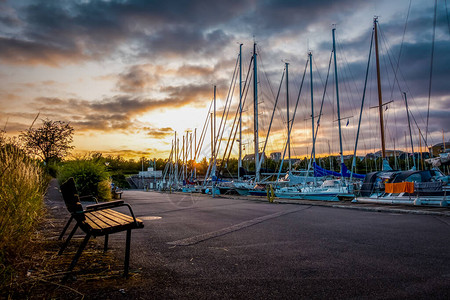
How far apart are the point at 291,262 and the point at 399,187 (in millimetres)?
14043

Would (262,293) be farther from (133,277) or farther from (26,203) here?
(26,203)

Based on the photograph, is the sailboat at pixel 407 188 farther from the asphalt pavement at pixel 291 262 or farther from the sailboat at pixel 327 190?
the asphalt pavement at pixel 291 262

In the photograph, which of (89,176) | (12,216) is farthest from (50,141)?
(12,216)

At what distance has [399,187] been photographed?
1605 centimetres

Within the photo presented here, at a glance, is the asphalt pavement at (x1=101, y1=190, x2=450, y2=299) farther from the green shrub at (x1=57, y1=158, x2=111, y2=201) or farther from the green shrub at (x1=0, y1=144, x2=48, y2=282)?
the green shrub at (x1=57, y1=158, x2=111, y2=201)

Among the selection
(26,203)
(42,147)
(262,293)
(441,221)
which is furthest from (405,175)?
(42,147)

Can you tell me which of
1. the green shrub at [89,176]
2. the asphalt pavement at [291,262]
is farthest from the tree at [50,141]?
the asphalt pavement at [291,262]

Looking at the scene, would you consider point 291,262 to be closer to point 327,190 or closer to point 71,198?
point 71,198

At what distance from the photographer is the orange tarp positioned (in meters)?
15.6

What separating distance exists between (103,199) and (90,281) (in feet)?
49.9

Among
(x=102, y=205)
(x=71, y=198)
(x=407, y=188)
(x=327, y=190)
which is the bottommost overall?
(x=327, y=190)

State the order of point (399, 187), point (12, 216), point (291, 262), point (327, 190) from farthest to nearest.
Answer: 1. point (327, 190)
2. point (399, 187)
3. point (291, 262)
4. point (12, 216)

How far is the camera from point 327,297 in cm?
325

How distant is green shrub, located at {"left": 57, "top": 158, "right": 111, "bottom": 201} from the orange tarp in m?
16.0
